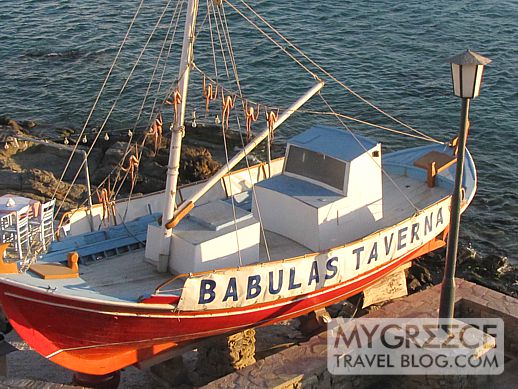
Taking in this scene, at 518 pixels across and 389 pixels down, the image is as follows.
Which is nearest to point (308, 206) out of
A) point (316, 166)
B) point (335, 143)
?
point (316, 166)

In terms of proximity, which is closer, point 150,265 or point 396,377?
point 396,377

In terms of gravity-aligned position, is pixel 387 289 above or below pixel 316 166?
below

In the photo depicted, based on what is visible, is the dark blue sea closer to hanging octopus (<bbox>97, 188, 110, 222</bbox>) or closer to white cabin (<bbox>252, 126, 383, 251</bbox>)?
white cabin (<bbox>252, 126, 383, 251</bbox>)

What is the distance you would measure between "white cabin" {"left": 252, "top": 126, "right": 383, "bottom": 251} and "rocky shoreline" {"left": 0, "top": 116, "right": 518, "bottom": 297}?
13.5 feet

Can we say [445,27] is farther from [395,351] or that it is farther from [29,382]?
[29,382]

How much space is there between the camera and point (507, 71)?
39.4m

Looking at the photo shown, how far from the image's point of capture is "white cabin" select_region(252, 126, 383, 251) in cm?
1933

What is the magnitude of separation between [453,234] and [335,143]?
5055mm

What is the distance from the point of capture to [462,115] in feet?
49.1

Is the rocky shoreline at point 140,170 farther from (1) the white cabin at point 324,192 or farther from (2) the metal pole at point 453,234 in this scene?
(2) the metal pole at point 453,234

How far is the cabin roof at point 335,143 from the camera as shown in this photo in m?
19.7

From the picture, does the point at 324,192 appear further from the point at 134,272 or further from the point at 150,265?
the point at 134,272

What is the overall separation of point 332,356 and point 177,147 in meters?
4.98

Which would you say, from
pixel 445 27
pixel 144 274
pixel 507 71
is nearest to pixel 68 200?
pixel 144 274
